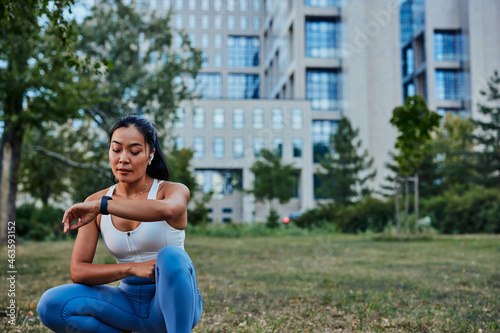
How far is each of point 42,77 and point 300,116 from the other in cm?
4505

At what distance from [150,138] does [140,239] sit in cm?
54

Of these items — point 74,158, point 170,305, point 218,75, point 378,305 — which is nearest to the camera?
point 170,305

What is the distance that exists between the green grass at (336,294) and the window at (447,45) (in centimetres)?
5334

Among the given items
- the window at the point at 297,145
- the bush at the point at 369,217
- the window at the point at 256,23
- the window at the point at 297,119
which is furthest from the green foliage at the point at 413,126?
the window at the point at 256,23

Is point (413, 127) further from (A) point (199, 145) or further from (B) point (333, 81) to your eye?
(A) point (199, 145)

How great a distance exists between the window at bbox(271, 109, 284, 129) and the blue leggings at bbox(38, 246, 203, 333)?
5828 cm

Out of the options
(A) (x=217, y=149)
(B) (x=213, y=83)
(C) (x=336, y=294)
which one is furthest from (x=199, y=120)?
(C) (x=336, y=294)

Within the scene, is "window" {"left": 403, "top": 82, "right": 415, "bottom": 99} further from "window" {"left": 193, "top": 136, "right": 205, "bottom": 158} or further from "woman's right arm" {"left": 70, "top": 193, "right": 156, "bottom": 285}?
"woman's right arm" {"left": 70, "top": 193, "right": 156, "bottom": 285}

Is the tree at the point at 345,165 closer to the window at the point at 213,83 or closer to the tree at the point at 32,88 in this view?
the tree at the point at 32,88

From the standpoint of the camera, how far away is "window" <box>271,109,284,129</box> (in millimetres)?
60625

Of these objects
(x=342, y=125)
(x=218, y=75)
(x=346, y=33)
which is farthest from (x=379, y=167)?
(x=218, y=75)

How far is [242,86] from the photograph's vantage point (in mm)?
72750

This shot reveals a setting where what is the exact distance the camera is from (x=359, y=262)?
10.5 metres

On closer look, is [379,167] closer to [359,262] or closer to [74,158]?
[74,158]
